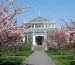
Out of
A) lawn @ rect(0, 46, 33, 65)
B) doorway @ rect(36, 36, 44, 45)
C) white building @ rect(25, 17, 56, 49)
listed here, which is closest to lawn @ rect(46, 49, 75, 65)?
lawn @ rect(0, 46, 33, 65)

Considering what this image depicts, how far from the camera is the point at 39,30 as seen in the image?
74.7 metres

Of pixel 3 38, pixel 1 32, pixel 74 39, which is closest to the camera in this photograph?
pixel 1 32

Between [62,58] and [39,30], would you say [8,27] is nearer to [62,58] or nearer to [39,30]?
[62,58]

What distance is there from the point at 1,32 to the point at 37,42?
60179 millimetres

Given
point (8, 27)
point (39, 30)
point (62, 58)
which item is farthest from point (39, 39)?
point (8, 27)

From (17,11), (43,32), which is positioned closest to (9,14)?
(17,11)

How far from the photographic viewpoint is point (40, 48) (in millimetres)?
65875

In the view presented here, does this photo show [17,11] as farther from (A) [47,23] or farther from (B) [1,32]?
(A) [47,23]

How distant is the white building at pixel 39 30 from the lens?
73.1 meters

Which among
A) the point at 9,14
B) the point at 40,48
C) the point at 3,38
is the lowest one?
the point at 40,48

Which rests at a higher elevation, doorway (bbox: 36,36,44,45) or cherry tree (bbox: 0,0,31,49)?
cherry tree (bbox: 0,0,31,49)

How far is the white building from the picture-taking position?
7312 cm

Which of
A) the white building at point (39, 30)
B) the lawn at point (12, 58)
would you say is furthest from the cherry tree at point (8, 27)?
the white building at point (39, 30)

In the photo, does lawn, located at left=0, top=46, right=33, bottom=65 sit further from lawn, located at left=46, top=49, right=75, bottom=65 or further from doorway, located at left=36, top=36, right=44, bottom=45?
doorway, located at left=36, top=36, right=44, bottom=45
